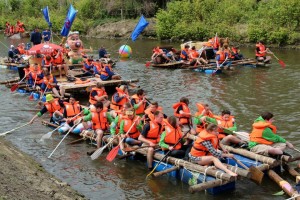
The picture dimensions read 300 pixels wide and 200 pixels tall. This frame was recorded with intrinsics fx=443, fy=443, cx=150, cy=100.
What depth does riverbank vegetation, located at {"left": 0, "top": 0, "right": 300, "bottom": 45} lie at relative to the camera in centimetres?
3559

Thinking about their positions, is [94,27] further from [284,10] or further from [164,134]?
[164,134]

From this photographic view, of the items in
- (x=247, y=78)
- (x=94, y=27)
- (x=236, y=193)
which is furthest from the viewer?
(x=94, y=27)

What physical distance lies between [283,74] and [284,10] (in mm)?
13095

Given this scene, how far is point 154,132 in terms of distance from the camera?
37.8 feet

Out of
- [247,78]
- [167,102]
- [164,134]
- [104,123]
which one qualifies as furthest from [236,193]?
[247,78]

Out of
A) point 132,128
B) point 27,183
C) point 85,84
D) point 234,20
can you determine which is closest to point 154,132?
point 132,128

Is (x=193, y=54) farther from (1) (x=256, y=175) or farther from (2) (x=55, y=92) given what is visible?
(1) (x=256, y=175)

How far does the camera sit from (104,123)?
13414 mm

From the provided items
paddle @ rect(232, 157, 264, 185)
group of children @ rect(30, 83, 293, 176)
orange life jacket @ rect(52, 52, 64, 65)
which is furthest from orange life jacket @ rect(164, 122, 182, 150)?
orange life jacket @ rect(52, 52, 64, 65)

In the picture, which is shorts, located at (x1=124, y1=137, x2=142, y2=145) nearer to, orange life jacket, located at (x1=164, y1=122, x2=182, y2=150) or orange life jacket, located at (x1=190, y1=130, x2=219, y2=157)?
orange life jacket, located at (x1=164, y1=122, x2=182, y2=150)

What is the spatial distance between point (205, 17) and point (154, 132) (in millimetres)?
34228

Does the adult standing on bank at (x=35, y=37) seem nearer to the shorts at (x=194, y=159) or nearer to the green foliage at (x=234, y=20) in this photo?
the green foliage at (x=234, y=20)

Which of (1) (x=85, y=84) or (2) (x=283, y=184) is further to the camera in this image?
(1) (x=85, y=84)

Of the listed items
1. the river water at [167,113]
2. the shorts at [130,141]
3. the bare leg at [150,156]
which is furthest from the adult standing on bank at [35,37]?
the bare leg at [150,156]
